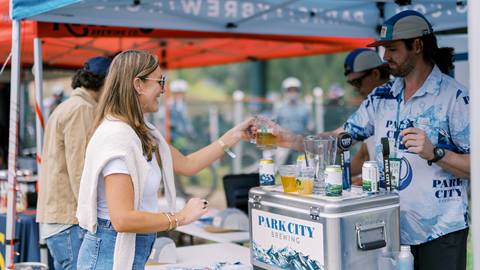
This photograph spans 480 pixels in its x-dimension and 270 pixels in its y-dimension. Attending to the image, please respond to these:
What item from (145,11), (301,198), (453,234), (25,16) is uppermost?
(145,11)

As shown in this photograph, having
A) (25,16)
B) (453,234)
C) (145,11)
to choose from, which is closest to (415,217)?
(453,234)

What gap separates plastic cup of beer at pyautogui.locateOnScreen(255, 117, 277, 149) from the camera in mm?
2791

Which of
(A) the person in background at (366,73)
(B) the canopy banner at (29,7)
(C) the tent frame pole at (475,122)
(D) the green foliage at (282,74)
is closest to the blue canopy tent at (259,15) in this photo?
(B) the canopy banner at (29,7)

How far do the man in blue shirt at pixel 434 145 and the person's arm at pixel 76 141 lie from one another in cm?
144

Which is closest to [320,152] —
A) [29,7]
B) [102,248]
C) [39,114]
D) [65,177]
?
[102,248]

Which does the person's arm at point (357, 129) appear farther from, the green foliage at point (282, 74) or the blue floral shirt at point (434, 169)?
the green foliage at point (282, 74)

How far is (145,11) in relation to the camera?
4336 millimetres

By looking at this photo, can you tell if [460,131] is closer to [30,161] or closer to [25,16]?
[25,16]

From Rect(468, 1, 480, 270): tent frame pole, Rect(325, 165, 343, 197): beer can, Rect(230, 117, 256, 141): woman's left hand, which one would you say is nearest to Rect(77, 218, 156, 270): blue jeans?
Rect(325, 165, 343, 197): beer can

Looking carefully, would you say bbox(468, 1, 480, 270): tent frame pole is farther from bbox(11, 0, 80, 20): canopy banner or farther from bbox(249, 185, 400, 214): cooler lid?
bbox(11, 0, 80, 20): canopy banner

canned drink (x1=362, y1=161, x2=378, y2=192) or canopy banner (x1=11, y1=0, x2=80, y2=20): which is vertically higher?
canopy banner (x1=11, y1=0, x2=80, y2=20)

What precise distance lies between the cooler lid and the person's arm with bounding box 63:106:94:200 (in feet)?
3.81

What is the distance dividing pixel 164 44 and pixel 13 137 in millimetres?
3841

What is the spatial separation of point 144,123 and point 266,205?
54 centimetres
